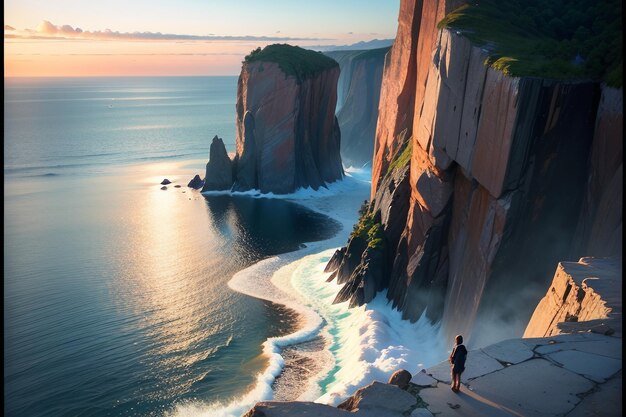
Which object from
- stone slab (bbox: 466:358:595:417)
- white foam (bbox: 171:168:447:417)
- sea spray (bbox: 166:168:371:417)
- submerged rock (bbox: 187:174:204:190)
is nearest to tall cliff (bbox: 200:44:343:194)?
sea spray (bbox: 166:168:371:417)

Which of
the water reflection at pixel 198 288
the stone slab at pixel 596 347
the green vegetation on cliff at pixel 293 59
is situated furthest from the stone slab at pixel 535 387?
the green vegetation on cliff at pixel 293 59

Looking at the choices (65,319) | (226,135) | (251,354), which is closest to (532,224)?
(251,354)

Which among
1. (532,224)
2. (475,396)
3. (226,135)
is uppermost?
(532,224)

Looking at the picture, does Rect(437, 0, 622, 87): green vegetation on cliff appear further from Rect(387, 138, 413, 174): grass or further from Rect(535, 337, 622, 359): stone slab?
Rect(535, 337, 622, 359): stone slab

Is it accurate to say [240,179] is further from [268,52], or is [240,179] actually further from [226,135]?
[226,135]

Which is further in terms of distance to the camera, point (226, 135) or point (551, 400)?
point (226, 135)

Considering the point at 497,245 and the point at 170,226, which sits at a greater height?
the point at 497,245

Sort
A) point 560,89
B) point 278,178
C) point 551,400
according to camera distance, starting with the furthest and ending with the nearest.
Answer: point 278,178, point 560,89, point 551,400
